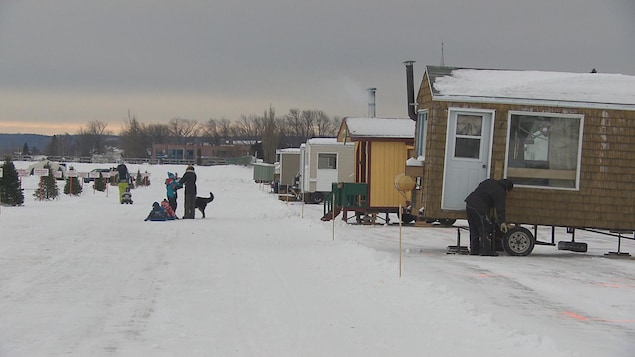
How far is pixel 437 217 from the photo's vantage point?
15.2 meters

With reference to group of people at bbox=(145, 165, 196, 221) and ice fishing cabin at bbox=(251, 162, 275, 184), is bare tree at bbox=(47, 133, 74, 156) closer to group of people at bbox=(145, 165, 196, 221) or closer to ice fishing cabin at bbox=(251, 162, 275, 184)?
ice fishing cabin at bbox=(251, 162, 275, 184)

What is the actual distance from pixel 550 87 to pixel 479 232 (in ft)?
10.3

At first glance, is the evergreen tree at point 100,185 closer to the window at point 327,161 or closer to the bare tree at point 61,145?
the window at point 327,161

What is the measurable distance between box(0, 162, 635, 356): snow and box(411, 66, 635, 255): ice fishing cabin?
995 mm

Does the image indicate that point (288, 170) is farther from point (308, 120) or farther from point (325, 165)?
point (308, 120)

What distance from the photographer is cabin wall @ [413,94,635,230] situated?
14750 mm

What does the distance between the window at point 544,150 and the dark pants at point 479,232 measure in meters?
1.17

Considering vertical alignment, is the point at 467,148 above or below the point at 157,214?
above

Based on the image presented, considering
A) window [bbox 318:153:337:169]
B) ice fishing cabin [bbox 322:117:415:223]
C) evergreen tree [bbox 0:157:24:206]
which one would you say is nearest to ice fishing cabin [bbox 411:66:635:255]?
ice fishing cabin [bbox 322:117:415:223]

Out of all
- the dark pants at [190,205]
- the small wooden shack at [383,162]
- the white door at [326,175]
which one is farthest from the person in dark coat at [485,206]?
the white door at [326,175]

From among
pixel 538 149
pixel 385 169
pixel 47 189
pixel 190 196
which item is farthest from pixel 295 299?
pixel 47 189

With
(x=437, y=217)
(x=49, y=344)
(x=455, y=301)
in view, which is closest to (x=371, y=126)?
(x=437, y=217)

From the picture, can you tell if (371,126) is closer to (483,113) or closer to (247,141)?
(483,113)

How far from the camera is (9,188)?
26.0m
